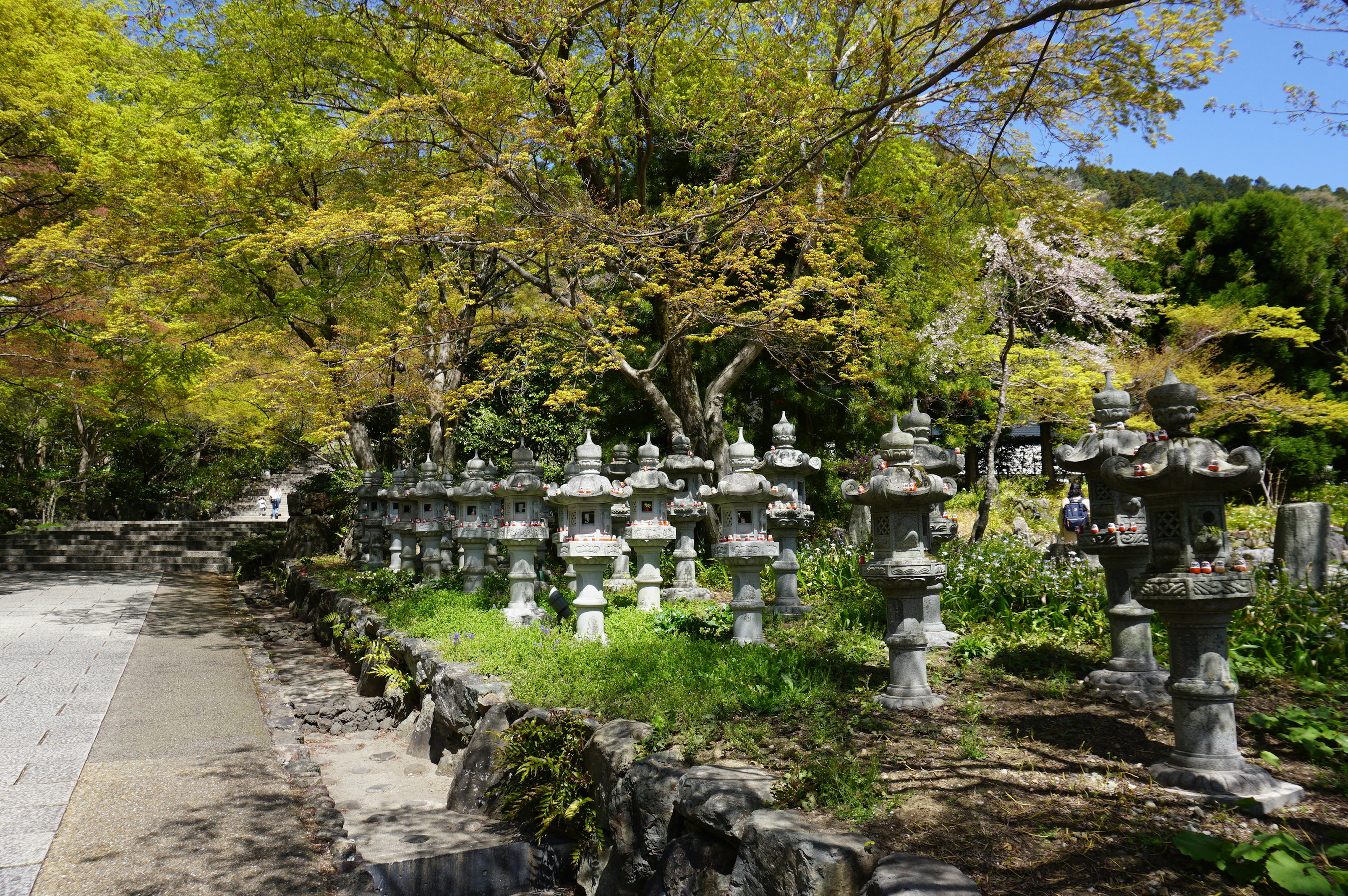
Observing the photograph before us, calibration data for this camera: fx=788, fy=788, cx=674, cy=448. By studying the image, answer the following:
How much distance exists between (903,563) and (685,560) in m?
5.95

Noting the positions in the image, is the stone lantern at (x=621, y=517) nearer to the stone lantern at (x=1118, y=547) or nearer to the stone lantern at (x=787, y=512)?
the stone lantern at (x=787, y=512)

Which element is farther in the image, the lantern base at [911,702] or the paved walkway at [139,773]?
the lantern base at [911,702]

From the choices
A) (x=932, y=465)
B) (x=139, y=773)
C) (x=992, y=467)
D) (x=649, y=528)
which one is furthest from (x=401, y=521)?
(x=992, y=467)

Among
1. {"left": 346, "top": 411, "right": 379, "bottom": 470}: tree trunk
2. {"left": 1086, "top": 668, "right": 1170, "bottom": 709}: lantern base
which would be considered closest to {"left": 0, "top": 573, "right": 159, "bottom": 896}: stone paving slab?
{"left": 346, "top": 411, "right": 379, "bottom": 470}: tree trunk

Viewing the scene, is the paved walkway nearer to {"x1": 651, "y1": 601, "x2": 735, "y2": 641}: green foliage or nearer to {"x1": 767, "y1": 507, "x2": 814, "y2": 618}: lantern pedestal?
{"x1": 651, "y1": 601, "x2": 735, "y2": 641}: green foliage

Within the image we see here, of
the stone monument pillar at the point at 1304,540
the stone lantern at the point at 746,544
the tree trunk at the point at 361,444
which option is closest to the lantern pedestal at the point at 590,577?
the stone lantern at the point at 746,544

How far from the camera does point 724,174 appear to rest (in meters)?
7.51

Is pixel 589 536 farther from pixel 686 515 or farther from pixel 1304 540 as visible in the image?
pixel 1304 540

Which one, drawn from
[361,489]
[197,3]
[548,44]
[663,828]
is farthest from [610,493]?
[197,3]

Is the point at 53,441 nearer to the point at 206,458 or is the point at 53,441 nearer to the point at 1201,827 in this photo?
the point at 206,458

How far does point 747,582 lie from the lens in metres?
7.27

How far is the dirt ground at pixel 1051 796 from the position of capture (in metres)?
3.11

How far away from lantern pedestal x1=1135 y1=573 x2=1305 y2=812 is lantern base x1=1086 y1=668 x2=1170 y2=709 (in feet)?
4.13

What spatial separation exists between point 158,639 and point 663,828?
9.36m
